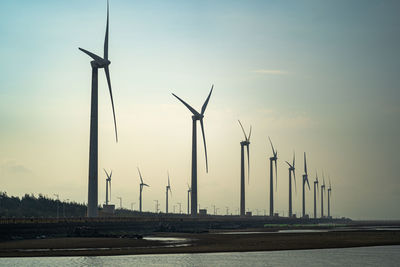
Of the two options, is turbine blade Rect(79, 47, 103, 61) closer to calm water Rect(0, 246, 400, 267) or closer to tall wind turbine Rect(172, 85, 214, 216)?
tall wind turbine Rect(172, 85, 214, 216)

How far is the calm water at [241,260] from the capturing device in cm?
5697

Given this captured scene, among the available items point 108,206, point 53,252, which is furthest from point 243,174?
point 53,252

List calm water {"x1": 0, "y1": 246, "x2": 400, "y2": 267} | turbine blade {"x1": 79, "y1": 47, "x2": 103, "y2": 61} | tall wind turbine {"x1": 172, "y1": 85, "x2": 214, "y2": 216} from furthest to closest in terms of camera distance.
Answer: tall wind turbine {"x1": 172, "y1": 85, "x2": 214, "y2": 216} → turbine blade {"x1": 79, "y1": 47, "x2": 103, "y2": 61} → calm water {"x1": 0, "y1": 246, "x2": 400, "y2": 267}

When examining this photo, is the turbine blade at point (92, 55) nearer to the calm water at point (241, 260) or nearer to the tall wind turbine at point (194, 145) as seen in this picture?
the tall wind turbine at point (194, 145)

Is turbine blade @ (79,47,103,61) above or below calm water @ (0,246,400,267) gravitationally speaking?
above

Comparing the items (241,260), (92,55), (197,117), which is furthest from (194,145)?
(241,260)

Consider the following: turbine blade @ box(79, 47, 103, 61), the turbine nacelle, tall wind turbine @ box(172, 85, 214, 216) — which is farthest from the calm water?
the turbine nacelle

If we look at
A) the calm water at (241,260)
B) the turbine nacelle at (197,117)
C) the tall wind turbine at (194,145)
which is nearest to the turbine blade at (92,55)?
the tall wind turbine at (194,145)

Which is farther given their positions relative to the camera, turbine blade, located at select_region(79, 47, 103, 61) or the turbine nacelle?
the turbine nacelle

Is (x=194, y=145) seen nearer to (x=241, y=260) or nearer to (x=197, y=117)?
(x=197, y=117)

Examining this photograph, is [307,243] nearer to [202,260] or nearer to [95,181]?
[202,260]

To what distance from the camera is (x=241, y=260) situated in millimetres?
60562

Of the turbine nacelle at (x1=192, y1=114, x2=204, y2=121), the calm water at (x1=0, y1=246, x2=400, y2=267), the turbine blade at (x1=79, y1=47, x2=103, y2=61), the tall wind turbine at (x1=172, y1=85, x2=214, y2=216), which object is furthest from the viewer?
the turbine nacelle at (x1=192, y1=114, x2=204, y2=121)

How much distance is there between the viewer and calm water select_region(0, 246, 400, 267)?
56969 mm
